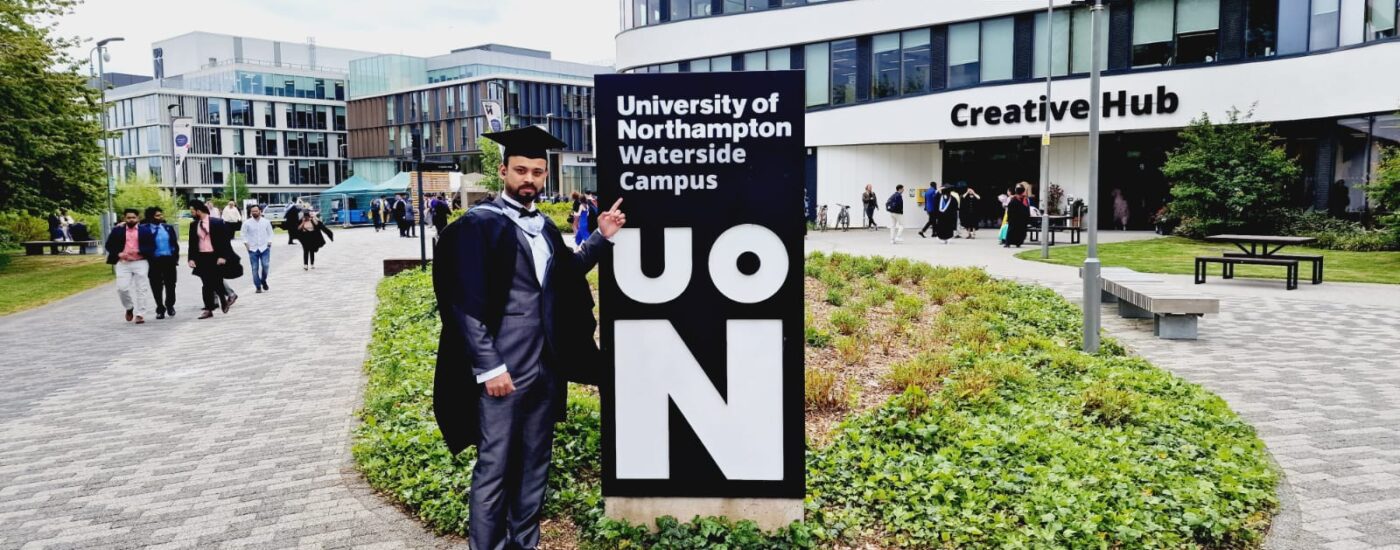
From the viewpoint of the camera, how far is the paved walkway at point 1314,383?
503 centimetres

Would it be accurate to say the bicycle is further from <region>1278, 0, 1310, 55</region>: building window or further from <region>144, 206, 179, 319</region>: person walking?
<region>144, 206, 179, 319</region>: person walking

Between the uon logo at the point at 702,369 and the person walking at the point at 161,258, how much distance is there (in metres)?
11.7

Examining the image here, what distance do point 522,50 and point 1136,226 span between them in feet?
296

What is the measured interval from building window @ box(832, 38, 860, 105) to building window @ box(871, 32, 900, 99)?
0.80 meters

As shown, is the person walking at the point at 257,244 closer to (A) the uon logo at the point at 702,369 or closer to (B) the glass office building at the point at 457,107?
(A) the uon logo at the point at 702,369

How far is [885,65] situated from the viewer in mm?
34844

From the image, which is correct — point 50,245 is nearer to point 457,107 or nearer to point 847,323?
point 847,323

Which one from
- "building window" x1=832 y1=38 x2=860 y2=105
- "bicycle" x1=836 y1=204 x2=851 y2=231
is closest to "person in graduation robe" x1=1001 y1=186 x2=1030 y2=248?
"bicycle" x1=836 y1=204 x2=851 y2=231

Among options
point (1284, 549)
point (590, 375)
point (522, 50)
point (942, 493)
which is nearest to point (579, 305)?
point (590, 375)

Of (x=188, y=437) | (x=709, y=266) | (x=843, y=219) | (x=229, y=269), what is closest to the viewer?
(x=709, y=266)

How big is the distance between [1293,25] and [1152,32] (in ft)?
11.9

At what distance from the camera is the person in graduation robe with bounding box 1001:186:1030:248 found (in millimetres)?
23625

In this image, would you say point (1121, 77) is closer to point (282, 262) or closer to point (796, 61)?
point (796, 61)

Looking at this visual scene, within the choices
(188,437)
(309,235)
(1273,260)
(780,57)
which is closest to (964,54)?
(780,57)
